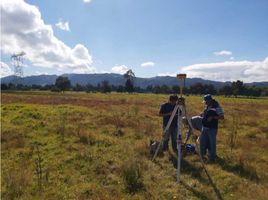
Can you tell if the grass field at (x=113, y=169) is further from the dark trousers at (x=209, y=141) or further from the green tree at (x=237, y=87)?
the green tree at (x=237, y=87)

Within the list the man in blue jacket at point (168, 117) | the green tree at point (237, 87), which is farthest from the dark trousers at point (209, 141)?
the green tree at point (237, 87)

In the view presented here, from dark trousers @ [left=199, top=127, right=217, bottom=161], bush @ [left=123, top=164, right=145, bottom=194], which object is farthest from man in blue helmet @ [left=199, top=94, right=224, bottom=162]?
bush @ [left=123, top=164, right=145, bottom=194]

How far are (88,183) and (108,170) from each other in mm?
1149

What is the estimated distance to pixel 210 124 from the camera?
1066cm

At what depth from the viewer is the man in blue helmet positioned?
410 inches

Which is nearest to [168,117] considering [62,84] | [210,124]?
[210,124]

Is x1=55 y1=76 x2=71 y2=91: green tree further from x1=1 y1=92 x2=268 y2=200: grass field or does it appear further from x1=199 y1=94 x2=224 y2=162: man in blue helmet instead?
x1=199 y1=94 x2=224 y2=162: man in blue helmet

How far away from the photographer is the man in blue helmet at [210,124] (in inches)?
410

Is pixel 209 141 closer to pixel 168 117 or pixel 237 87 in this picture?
pixel 168 117

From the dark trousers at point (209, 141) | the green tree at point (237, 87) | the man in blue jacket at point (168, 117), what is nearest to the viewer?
the dark trousers at point (209, 141)

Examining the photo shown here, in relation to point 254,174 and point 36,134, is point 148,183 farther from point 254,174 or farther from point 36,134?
point 36,134

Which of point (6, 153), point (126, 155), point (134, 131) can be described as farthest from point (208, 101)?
point (6, 153)

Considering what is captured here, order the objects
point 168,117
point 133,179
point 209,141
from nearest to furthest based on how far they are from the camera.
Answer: point 133,179 → point 209,141 → point 168,117

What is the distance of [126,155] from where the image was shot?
1116 centimetres
